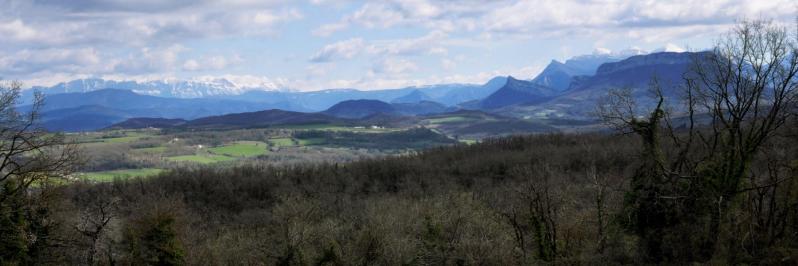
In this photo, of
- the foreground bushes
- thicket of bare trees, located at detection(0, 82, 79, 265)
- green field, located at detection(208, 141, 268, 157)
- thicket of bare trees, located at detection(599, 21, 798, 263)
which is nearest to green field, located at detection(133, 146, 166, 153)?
green field, located at detection(208, 141, 268, 157)

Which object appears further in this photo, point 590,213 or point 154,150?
point 154,150

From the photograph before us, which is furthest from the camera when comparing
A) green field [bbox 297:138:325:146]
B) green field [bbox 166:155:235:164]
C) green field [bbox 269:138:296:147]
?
green field [bbox 297:138:325:146]

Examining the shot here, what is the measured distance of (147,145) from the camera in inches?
6688

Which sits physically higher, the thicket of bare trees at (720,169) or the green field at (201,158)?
the thicket of bare trees at (720,169)

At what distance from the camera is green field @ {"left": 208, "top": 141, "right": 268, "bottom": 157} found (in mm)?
153375

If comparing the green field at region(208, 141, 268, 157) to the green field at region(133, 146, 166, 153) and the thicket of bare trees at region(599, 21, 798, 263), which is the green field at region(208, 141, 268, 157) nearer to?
the green field at region(133, 146, 166, 153)

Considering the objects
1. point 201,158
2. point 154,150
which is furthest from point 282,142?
point 201,158

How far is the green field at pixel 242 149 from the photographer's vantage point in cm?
15338

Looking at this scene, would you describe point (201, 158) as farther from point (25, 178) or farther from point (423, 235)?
point (423, 235)

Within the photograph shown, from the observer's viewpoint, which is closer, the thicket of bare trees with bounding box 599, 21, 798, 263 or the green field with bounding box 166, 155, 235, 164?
the thicket of bare trees with bounding box 599, 21, 798, 263

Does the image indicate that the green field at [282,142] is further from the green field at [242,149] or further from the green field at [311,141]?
the green field at [242,149]

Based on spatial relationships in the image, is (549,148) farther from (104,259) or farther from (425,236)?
(104,259)

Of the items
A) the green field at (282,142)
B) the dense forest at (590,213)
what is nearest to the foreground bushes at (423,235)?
the dense forest at (590,213)

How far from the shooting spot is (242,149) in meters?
162
